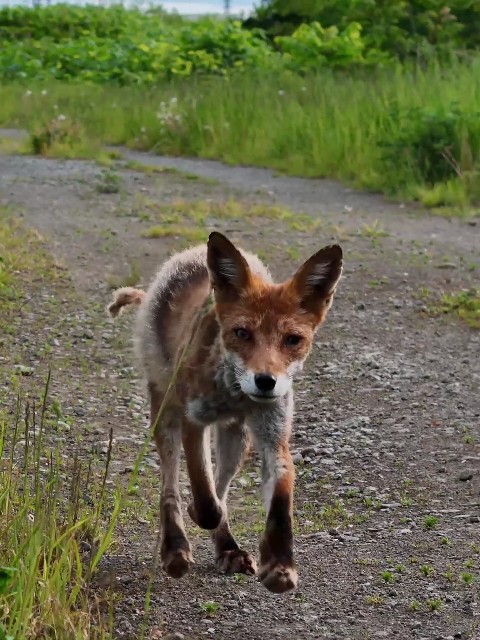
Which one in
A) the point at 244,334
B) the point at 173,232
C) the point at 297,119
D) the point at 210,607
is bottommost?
the point at 173,232

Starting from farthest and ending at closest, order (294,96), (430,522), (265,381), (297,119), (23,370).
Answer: (294,96) < (297,119) < (23,370) < (430,522) < (265,381)

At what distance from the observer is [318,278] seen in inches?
181

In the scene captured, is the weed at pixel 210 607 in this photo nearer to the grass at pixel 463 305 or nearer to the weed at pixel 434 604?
the weed at pixel 434 604

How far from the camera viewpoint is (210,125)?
17703 mm

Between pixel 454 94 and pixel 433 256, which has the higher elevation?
pixel 454 94

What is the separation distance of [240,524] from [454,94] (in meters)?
10.6

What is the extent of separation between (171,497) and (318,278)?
42.9 inches

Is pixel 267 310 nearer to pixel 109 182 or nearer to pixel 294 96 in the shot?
pixel 109 182

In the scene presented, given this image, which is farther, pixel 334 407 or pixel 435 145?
pixel 435 145

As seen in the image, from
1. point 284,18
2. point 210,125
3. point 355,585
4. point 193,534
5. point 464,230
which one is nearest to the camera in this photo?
point 355,585

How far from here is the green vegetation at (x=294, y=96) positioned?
14.0m

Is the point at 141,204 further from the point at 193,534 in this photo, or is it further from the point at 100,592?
the point at 100,592

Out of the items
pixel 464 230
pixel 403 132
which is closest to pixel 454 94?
pixel 403 132

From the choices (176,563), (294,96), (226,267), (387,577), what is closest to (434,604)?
(387,577)
